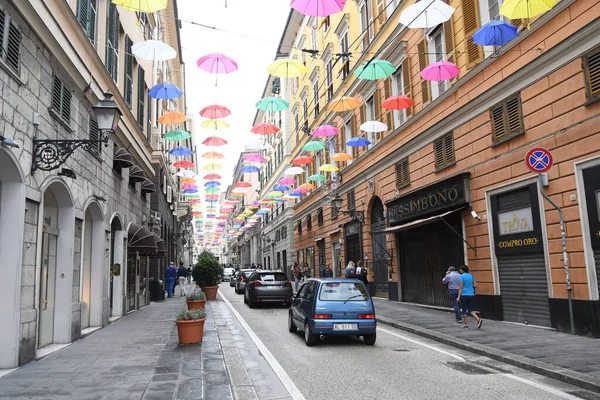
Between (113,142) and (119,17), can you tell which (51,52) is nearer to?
(113,142)

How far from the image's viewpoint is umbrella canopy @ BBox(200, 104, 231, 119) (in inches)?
688

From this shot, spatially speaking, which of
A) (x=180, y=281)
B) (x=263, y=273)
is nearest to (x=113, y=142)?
(x=263, y=273)

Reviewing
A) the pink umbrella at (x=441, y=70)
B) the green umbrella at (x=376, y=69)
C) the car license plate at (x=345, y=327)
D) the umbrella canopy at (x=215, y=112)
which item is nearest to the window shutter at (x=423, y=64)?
the green umbrella at (x=376, y=69)

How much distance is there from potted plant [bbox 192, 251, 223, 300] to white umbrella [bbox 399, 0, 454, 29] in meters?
13.6

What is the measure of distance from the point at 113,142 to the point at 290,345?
29.3 feet

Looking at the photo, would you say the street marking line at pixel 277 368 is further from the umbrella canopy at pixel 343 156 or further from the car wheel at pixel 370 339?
the umbrella canopy at pixel 343 156

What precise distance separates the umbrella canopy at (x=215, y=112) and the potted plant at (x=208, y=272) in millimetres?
7249

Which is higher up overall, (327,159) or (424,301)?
(327,159)

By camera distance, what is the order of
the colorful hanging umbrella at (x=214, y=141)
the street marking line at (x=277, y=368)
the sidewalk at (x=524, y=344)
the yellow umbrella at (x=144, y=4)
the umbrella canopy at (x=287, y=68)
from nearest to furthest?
the street marking line at (x=277, y=368) < the sidewalk at (x=524, y=344) < the yellow umbrella at (x=144, y=4) < the umbrella canopy at (x=287, y=68) < the colorful hanging umbrella at (x=214, y=141)

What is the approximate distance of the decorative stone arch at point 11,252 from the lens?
7770mm

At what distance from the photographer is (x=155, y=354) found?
906 cm

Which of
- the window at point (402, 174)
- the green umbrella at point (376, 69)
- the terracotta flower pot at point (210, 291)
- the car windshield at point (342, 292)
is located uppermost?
the green umbrella at point (376, 69)

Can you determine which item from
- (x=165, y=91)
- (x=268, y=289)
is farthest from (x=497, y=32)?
(x=268, y=289)

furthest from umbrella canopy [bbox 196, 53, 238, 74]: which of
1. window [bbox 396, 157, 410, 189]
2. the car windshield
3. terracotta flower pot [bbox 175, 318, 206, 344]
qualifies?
window [bbox 396, 157, 410, 189]
